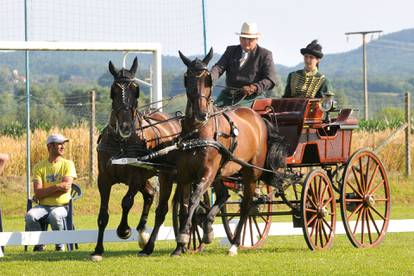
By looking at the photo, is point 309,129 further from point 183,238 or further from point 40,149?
point 40,149

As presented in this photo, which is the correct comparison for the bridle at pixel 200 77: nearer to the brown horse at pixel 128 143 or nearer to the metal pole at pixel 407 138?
the brown horse at pixel 128 143

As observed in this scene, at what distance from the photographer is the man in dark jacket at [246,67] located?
14625mm

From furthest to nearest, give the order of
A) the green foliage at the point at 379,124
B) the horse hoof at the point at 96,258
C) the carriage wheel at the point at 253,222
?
the green foliage at the point at 379,124
the carriage wheel at the point at 253,222
the horse hoof at the point at 96,258

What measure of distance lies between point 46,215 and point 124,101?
281cm

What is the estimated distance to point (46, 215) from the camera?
14984 millimetres

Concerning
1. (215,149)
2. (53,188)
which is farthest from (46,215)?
(215,149)

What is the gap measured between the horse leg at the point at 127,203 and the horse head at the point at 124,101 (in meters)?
0.69

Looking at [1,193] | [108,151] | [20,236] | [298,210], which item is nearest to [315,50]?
[298,210]

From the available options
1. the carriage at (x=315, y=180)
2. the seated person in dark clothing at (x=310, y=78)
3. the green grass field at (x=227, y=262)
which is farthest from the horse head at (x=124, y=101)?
the seated person in dark clothing at (x=310, y=78)

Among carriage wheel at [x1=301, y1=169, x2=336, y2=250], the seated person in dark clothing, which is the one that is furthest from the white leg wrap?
the seated person in dark clothing

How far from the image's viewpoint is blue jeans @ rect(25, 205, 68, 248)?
14.9 m

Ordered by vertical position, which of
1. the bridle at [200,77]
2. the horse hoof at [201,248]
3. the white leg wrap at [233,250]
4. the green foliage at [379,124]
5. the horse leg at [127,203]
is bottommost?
the horse hoof at [201,248]

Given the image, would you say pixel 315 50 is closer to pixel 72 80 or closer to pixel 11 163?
pixel 11 163

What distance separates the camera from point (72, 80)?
100m
